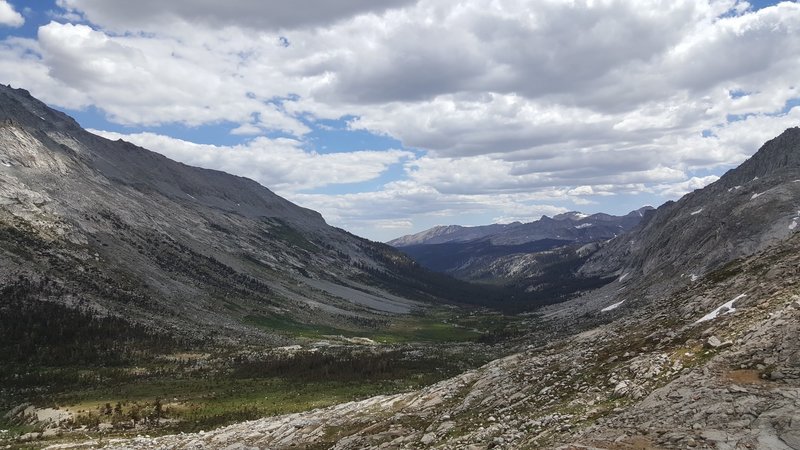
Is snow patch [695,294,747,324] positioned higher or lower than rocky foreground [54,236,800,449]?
higher

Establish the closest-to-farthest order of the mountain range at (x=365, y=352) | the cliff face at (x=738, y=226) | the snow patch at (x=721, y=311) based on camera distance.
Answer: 1. the mountain range at (x=365, y=352)
2. the snow patch at (x=721, y=311)
3. the cliff face at (x=738, y=226)

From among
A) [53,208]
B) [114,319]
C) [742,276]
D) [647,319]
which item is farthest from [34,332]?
[742,276]

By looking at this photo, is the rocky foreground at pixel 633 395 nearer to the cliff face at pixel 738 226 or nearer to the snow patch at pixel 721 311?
the snow patch at pixel 721 311

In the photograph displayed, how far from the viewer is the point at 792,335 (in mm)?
21875

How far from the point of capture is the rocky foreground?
63.0ft

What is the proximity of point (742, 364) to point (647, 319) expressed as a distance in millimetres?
17904

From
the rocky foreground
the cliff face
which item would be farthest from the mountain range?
the cliff face

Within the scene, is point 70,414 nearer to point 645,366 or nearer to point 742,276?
point 645,366

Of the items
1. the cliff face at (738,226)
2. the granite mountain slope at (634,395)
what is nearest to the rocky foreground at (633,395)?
the granite mountain slope at (634,395)

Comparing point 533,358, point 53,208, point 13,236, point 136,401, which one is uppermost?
point 53,208

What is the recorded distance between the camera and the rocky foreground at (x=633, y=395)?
63.0ft

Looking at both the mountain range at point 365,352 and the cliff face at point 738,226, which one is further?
the cliff face at point 738,226

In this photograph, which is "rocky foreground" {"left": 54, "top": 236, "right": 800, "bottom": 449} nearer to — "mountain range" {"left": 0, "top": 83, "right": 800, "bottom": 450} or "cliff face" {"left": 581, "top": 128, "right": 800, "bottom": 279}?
"mountain range" {"left": 0, "top": 83, "right": 800, "bottom": 450}

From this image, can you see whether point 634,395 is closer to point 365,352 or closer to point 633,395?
point 633,395
